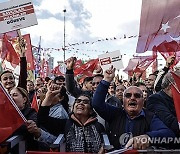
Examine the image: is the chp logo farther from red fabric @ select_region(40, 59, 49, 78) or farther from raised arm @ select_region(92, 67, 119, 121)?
red fabric @ select_region(40, 59, 49, 78)

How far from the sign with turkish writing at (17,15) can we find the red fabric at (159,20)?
208cm

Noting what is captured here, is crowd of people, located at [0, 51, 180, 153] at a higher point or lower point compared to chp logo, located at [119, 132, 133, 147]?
higher

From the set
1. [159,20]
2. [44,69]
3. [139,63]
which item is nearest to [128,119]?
[159,20]

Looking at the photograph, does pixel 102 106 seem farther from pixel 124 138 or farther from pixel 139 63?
pixel 139 63

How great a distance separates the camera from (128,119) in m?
3.63

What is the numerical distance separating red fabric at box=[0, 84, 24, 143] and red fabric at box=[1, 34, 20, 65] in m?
6.51

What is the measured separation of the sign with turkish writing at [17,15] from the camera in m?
5.75

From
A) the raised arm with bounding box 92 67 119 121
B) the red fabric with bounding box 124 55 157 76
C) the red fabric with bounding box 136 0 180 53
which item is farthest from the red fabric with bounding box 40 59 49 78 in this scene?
the raised arm with bounding box 92 67 119 121

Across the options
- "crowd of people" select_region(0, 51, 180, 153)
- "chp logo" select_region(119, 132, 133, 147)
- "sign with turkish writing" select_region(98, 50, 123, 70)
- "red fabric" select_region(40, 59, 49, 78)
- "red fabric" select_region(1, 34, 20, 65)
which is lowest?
"chp logo" select_region(119, 132, 133, 147)

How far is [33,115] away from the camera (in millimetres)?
3740

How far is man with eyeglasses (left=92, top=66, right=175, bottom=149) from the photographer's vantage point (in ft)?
11.4

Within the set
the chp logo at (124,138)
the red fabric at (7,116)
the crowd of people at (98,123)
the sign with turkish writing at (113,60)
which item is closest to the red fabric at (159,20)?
the sign with turkish writing at (113,60)

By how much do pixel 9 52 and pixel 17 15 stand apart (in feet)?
12.5

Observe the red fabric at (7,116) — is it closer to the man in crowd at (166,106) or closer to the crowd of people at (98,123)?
the crowd of people at (98,123)
